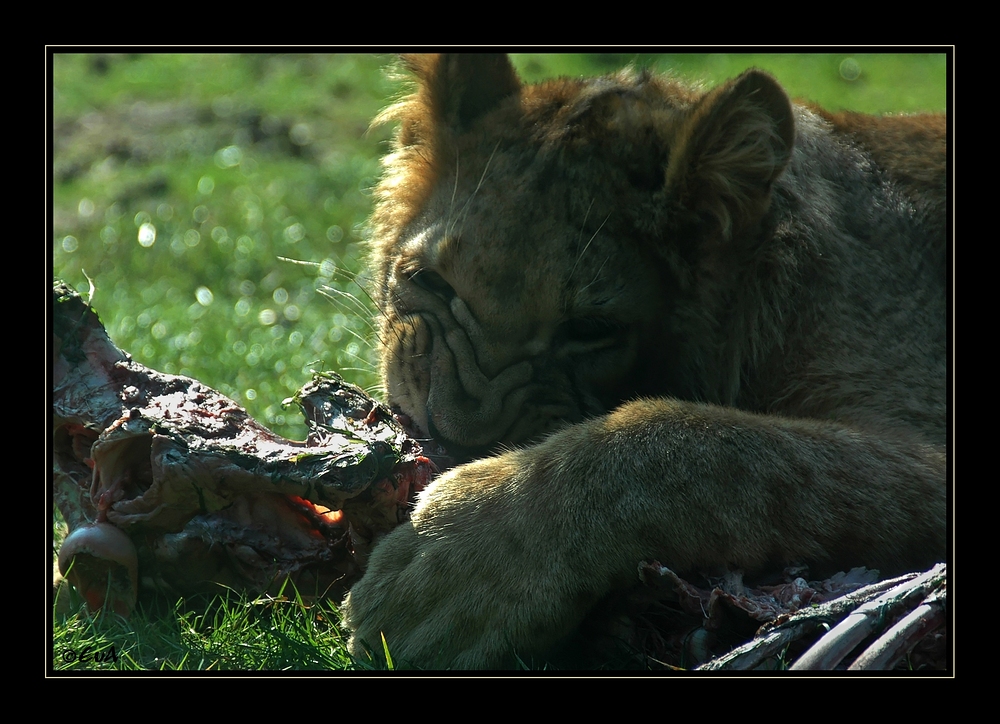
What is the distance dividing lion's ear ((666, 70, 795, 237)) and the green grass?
1.31 meters

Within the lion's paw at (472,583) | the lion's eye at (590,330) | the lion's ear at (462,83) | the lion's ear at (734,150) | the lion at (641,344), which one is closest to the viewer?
the lion's paw at (472,583)

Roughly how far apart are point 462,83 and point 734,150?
4.31ft

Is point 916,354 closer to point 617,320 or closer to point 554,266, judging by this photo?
point 617,320

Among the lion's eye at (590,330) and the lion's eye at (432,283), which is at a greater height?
the lion's eye at (432,283)

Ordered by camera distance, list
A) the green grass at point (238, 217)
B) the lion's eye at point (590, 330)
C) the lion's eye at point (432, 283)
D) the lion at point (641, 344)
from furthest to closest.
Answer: the lion's eye at point (432, 283) < the lion's eye at point (590, 330) < the green grass at point (238, 217) < the lion at point (641, 344)

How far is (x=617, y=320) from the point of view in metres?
4.25

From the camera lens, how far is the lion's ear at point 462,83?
4754 mm

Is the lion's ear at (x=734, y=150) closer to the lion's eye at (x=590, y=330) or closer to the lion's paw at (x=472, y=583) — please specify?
the lion's eye at (x=590, y=330)

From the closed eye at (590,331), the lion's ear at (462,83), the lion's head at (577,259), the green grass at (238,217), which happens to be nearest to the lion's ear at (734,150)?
the lion's head at (577,259)

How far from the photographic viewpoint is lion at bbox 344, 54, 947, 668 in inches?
135

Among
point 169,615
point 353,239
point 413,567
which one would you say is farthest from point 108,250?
point 413,567

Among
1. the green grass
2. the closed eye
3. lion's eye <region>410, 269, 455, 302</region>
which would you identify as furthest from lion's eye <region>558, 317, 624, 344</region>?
the green grass

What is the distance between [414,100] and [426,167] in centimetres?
35

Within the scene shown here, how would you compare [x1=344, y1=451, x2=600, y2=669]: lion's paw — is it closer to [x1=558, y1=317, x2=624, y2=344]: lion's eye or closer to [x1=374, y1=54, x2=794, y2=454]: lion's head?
[x1=374, y1=54, x2=794, y2=454]: lion's head
